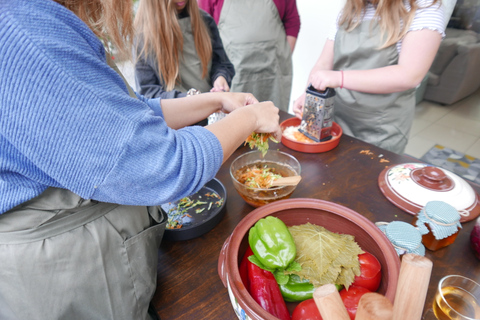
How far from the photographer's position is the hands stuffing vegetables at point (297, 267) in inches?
28.1

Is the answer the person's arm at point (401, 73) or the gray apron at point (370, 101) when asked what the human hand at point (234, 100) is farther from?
the gray apron at point (370, 101)

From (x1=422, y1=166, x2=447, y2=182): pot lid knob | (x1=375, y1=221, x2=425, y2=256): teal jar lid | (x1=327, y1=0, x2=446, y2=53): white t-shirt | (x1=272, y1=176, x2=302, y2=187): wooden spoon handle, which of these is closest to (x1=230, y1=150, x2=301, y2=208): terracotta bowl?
(x1=272, y1=176, x2=302, y2=187): wooden spoon handle

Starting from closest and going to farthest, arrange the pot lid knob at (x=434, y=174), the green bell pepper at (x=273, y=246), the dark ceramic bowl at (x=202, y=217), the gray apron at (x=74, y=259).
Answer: the gray apron at (x=74, y=259) < the green bell pepper at (x=273, y=246) < the dark ceramic bowl at (x=202, y=217) < the pot lid knob at (x=434, y=174)

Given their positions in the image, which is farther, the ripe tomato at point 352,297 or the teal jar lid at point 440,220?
the teal jar lid at point 440,220

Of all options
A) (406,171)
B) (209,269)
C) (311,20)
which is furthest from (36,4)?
(311,20)

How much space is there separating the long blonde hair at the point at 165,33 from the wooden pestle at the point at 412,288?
6.11 feet

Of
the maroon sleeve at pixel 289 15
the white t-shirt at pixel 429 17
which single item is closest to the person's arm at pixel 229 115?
the white t-shirt at pixel 429 17

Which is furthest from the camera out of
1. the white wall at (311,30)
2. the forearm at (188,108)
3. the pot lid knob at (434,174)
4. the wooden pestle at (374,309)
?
the white wall at (311,30)

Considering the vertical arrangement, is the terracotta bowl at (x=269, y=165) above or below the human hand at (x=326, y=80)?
below

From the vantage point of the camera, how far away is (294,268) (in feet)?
2.49

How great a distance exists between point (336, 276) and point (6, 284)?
79cm

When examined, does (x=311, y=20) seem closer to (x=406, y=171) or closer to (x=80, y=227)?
(x=406, y=171)

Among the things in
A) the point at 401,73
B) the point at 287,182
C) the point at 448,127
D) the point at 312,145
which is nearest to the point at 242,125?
the point at 287,182

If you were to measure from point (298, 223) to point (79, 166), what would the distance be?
2.14 feet
